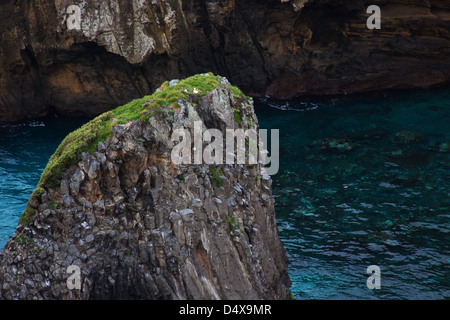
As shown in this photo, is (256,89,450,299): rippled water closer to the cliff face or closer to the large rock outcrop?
the cliff face

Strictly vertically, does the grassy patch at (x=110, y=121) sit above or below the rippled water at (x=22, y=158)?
above

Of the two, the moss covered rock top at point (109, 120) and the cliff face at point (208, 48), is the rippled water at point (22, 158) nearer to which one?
the cliff face at point (208, 48)

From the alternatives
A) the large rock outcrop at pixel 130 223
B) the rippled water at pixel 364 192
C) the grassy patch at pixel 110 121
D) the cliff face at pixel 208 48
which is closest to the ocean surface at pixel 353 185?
the rippled water at pixel 364 192

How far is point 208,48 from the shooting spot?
30.6 metres

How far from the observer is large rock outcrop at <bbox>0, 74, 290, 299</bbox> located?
1110cm

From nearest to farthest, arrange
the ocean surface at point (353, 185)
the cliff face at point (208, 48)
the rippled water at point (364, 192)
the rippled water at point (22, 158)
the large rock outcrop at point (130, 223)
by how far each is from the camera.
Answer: the large rock outcrop at point (130, 223) → the rippled water at point (364, 192) → the ocean surface at point (353, 185) → the rippled water at point (22, 158) → the cliff face at point (208, 48)

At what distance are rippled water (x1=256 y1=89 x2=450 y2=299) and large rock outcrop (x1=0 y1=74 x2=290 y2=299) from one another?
14.5ft

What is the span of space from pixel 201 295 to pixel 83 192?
3.10 metres

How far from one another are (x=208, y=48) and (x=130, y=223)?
20.5 metres

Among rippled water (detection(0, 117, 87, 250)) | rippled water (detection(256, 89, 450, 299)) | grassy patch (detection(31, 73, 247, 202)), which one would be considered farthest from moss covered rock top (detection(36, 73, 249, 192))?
rippled water (detection(0, 117, 87, 250))

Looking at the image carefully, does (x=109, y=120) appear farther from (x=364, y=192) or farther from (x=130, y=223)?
(x=364, y=192)

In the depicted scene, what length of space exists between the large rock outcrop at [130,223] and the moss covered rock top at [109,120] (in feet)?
0.07

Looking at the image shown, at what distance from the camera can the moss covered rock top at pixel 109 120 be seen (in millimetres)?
11258

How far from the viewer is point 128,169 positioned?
11.5 m
